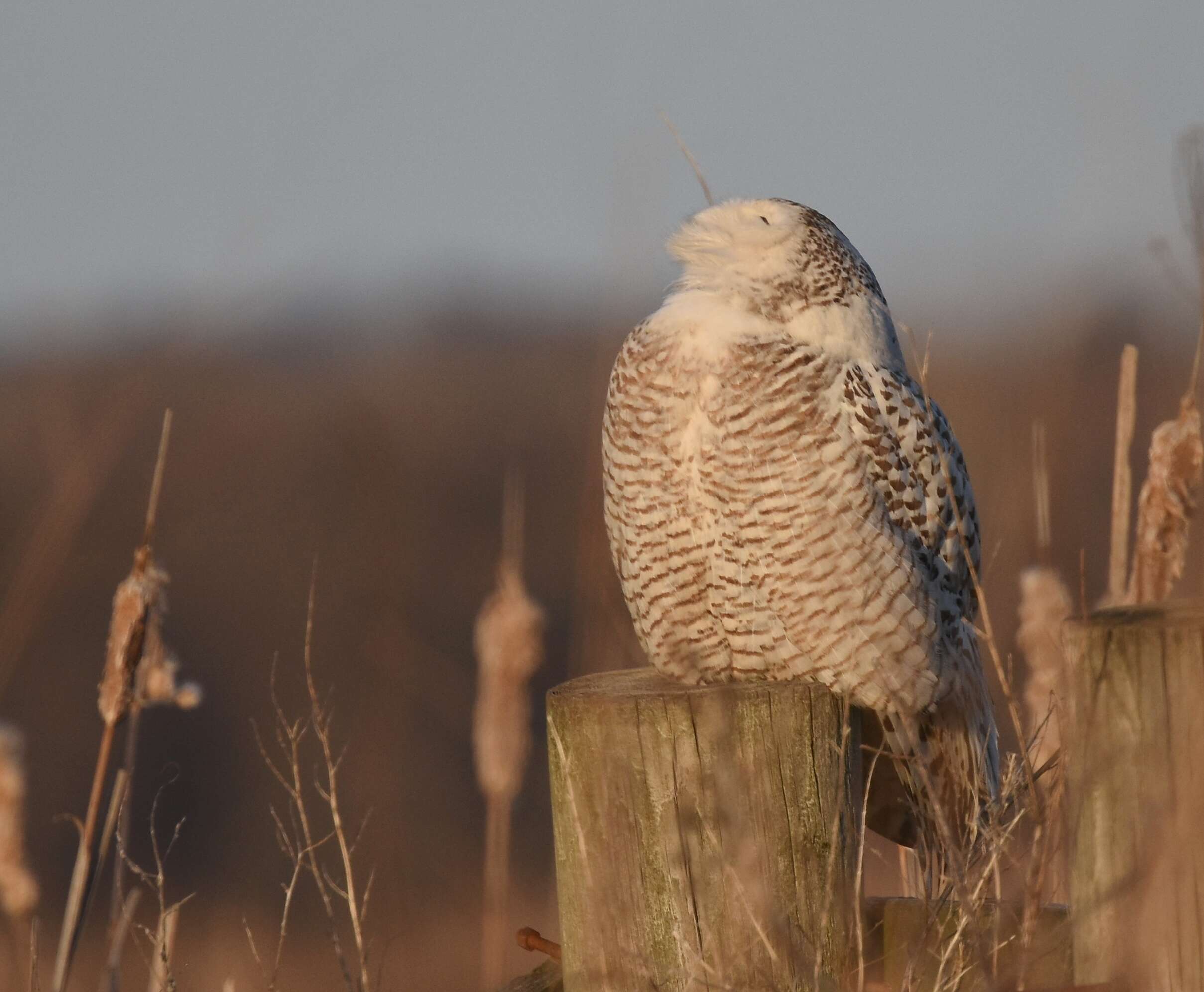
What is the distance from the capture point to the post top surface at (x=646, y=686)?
6.64ft

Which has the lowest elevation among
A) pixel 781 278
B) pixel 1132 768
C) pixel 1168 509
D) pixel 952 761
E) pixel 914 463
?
pixel 952 761

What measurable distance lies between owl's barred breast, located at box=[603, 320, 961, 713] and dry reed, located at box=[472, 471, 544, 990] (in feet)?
0.74

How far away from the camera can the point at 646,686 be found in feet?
8.10

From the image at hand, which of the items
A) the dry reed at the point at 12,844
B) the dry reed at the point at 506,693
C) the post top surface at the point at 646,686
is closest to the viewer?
the post top surface at the point at 646,686

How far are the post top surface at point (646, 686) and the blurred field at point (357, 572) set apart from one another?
1822 mm

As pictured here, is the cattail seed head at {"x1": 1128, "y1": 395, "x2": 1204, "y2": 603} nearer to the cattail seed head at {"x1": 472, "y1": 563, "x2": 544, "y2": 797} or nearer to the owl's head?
the owl's head

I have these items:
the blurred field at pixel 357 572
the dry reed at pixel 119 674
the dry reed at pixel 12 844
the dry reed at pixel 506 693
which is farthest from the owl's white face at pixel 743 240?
the blurred field at pixel 357 572

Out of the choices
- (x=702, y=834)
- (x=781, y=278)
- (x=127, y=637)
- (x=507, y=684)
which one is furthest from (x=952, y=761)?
(x=127, y=637)

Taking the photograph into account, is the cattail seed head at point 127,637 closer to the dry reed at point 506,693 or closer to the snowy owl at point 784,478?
the dry reed at point 506,693

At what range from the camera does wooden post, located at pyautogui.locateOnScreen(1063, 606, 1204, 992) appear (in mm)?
1498

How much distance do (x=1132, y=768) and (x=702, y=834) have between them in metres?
0.59

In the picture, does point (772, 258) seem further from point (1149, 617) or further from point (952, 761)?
point (1149, 617)

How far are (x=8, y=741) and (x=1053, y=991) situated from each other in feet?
5.09

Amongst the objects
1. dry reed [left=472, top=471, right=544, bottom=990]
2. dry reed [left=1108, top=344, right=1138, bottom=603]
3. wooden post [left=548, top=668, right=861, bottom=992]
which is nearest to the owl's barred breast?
dry reed [left=472, top=471, right=544, bottom=990]
